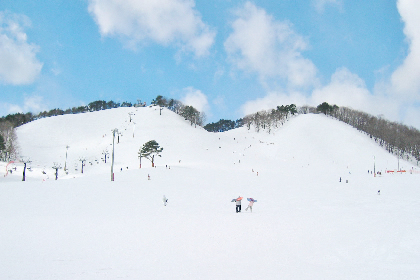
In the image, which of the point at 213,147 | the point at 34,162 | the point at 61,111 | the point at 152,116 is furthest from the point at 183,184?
the point at 61,111

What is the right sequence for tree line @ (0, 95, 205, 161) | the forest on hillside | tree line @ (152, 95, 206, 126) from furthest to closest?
tree line @ (152, 95, 206, 126), the forest on hillside, tree line @ (0, 95, 205, 161)

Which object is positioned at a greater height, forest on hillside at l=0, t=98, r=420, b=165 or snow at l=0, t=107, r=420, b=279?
forest on hillside at l=0, t=98, r=420, b=165

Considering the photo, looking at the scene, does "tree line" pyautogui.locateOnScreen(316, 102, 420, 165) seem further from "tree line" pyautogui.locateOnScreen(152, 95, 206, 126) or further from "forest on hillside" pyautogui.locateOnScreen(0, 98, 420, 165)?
"tree line" pyautogui.locateOnScreen(152, 95, 206, 126)

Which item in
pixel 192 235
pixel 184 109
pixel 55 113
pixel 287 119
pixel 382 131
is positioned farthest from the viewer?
pixel 55 113

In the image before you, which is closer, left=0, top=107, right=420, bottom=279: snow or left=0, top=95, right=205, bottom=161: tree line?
→ left=0, top=107, right=420, bottom=279: snow

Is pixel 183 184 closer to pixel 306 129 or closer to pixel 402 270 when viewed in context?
pixel 402 270

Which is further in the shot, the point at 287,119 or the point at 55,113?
the point at 55,113

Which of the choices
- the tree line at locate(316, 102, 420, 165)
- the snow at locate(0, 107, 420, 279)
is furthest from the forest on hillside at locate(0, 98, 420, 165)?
the snow at locate(0, 107, 420, 279)

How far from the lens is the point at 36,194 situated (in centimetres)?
2536

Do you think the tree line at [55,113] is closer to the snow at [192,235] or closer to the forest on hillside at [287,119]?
the forest on hillside at [287,119]

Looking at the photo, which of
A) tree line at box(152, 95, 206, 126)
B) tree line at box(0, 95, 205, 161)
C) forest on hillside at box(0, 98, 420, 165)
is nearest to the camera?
tree line at box(0, 95, 205, 161)

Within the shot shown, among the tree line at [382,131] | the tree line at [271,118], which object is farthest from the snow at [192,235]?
the tree line at [271,118]

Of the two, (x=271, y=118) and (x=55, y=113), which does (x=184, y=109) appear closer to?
(x=271, y=118)

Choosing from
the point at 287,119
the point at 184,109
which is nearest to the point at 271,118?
the point at 287,119
